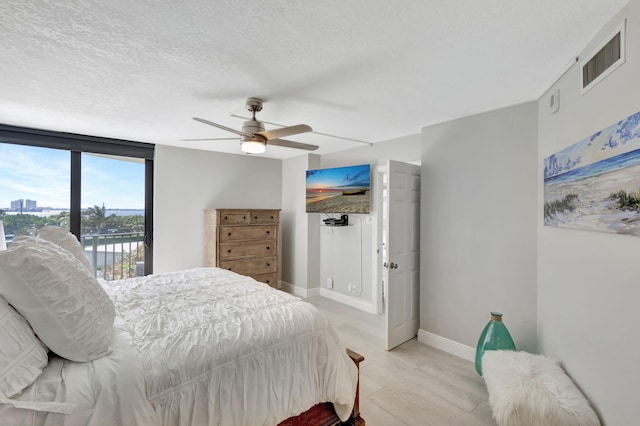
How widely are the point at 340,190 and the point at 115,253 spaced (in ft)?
11.0

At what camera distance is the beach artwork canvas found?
1.21m

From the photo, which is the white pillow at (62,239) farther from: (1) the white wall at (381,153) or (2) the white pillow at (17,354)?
(1) the white wall at (381,153)

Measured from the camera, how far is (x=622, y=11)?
132 centimetres

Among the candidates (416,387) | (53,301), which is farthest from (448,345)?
(53,301)

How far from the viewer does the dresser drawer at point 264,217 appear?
14.4 ft

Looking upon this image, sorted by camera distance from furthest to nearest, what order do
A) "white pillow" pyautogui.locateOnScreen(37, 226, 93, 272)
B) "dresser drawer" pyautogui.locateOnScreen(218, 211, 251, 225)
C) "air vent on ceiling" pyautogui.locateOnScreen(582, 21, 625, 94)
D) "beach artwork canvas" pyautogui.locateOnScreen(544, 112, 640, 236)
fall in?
"dresser drawer" pyautogui.locateOnScreen(218, 211, 251, 225) < "white pillow" pyautogui.locateOnScreen(37, 226, 93, 272) < "air vent on ceiling" pyautogui.locateOnScreen(582, 21, 625, 94) < "beach artwork canvas" pyautogui.locateOnScreen(544, 112, 640, 236)

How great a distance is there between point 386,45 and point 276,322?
174cm

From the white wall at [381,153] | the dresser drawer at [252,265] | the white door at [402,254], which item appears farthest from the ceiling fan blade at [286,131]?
the dresser drawer at [252,265]

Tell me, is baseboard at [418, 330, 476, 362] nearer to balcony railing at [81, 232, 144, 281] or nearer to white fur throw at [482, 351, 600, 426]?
white fur throw at [482, 351, 600, 426]

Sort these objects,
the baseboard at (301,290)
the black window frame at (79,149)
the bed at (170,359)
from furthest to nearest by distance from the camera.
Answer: the baseboard at (301,290), the black window frame at (79,149), the bed at (170,359)

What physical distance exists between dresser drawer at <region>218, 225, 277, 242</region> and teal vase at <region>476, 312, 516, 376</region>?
3.15 m

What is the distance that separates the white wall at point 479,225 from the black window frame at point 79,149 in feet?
12.3

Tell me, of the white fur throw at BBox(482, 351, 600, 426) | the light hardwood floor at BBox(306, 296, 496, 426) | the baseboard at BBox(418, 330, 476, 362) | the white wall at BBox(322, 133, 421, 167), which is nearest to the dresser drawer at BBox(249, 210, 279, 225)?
the white wall at BBox(322, 133, 421, 167)

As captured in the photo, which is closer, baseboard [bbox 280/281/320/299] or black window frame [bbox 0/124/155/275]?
black window frame [bbox 0/124/155/275]
